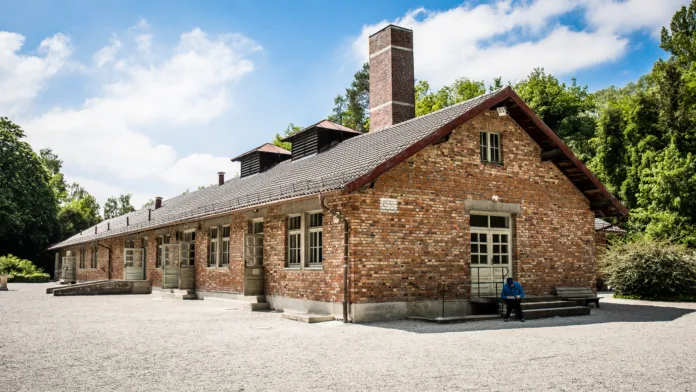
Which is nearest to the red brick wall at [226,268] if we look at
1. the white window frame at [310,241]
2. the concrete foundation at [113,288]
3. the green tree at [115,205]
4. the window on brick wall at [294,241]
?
the window on brick wall at [294,241]

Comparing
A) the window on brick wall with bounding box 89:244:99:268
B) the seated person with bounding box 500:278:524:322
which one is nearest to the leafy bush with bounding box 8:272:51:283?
the window on brick wall with bounding box 89:244:99:268

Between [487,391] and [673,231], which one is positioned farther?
[673,231]

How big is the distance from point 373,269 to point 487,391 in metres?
7.10

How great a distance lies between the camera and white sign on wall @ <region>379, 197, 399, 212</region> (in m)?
13.7

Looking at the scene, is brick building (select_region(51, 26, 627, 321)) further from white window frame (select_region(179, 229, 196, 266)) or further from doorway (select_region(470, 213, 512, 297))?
white window frame (select_region(179, 229, 196, 266))

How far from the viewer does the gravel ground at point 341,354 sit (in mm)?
6934

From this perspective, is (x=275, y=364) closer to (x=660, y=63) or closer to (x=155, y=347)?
(x=155, y=347)

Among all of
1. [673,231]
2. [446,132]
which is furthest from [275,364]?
[673,231]

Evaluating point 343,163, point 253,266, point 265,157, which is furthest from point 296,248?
point 265,157

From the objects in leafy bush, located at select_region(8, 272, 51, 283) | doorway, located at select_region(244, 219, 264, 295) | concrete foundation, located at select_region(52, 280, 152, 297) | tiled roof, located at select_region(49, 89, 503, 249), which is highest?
tiled roof, located at select_region(49, 89, 503, 249)

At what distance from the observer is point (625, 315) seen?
15102mm

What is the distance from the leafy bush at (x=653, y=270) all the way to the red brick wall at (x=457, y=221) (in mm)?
3387

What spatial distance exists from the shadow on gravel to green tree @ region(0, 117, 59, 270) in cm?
3713

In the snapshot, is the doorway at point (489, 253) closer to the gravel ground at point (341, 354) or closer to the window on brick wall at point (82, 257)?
the gravel ground at point (341, 354)
